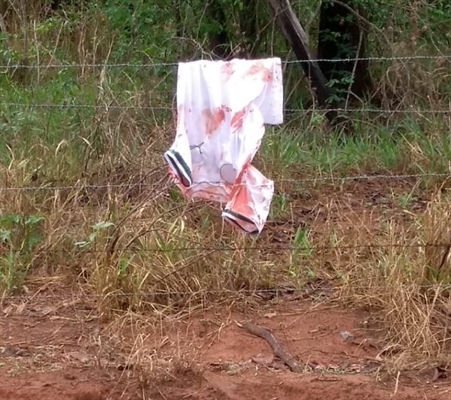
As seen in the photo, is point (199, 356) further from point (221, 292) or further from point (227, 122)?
point (227, 122)

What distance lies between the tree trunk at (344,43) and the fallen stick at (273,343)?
3423 millimetres

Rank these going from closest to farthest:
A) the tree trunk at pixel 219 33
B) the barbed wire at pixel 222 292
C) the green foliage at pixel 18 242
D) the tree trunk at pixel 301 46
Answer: the barbed wire at pixel 222 292 → the green foliage at pixel 18 242 → the tree trunk at pixel 301 46 → the tree trunk at pixel 219 33

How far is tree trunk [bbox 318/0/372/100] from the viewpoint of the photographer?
24.5 feet

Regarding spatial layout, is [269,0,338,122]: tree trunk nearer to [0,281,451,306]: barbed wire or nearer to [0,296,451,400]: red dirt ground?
[0,281,451,306]: barbed wire

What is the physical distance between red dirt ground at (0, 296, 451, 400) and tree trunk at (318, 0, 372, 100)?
3.28 metres

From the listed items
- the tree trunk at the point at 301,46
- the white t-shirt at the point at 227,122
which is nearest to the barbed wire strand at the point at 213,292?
the white t-shirt at the point at 227,122

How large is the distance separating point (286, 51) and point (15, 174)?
336cm

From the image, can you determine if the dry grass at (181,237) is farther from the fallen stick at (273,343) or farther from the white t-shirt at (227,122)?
the white t-shirt at (227,122)

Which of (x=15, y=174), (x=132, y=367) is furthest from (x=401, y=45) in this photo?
(x=132, y=367)

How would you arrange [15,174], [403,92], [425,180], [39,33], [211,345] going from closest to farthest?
[211,345] < [15,174] < [425,180] < [403,92] < [39,33]

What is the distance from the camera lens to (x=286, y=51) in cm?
791

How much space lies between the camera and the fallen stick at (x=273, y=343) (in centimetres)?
412

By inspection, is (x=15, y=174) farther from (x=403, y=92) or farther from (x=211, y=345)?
(x=403, y=92)

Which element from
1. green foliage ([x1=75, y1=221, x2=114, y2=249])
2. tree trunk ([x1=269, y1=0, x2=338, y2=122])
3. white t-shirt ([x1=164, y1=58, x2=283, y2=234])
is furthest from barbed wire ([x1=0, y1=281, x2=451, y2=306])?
tree trunk ([x1=269, y1=0, x2=338, y2=122])
